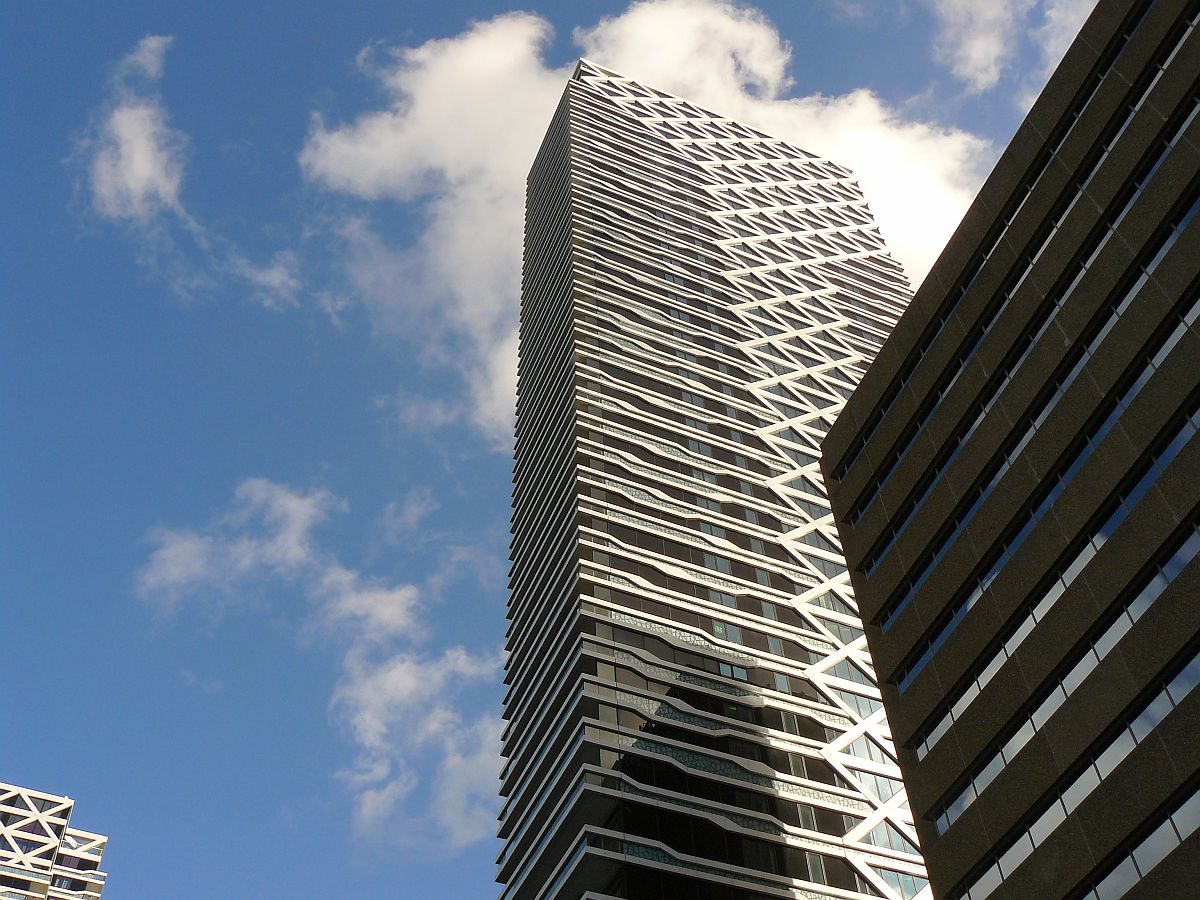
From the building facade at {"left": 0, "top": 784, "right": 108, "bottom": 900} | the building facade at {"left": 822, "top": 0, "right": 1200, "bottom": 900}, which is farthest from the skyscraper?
the building facade at {"left": 0, "top": 784, "right": 108, "bottom": 900}

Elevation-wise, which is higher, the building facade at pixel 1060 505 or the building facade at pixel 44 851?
the building facade at pixel 44 851

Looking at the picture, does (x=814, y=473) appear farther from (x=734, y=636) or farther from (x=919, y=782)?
(x=919, y=782)

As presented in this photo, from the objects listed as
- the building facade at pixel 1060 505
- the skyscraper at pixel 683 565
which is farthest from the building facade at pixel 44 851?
the building facade at pixel 1060 505

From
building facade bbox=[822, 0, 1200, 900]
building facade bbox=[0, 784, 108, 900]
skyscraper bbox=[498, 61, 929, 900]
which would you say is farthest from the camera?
building facade bbox=[0, 784, 108, 900]

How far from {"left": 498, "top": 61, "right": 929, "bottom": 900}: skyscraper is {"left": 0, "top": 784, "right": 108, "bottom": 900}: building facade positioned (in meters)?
90.0

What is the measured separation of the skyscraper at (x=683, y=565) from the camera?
64.5 meters

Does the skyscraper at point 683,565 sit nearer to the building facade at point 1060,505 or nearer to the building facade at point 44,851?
the building facade at point 1060,505

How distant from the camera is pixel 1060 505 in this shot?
38.7 meters

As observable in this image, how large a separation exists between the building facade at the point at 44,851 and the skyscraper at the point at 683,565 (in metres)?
90.0

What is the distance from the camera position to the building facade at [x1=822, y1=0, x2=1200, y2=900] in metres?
33.2

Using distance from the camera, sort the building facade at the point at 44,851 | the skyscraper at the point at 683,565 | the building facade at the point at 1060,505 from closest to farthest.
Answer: the building facade at the point at 1060,505
the skyscraper at the point at 683,565
the building facade at the point at 44,851

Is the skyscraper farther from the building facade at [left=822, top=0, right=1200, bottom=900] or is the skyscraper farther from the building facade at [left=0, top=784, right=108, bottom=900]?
the building facade at [left=0, top=784, right=108, bottom=900]

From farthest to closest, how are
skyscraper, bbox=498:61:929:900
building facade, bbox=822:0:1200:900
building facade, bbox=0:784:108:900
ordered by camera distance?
building facade, bbox=0:784:108:900
skyscraper, bbox=498:61:929:900
building facade, bbox=822:0:1200:900

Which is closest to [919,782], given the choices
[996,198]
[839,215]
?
[996,198]
